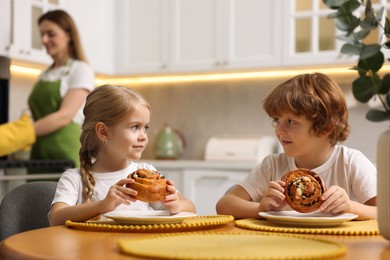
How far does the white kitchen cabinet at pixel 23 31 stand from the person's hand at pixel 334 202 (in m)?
2.63

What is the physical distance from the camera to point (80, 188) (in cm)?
174

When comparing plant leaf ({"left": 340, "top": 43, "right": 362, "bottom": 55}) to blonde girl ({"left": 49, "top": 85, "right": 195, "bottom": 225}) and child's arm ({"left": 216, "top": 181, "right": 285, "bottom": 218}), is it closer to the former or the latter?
child's arm ({"left": 216, "top": 181, "right": 285, "bottom": 218})

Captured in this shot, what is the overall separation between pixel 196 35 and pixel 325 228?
3157mm

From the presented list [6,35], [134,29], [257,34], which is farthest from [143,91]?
[6,35]

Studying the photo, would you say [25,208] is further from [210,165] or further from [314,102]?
[210,165]

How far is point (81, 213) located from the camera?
4.84 feet

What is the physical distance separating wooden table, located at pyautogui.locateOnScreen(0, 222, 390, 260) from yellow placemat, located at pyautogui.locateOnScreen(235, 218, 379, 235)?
2 cm

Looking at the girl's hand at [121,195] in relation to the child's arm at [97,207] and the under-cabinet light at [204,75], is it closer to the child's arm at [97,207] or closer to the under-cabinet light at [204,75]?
the child's arm at [97,207]

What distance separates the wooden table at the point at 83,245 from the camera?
100cm

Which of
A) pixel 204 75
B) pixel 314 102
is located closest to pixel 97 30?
pixel 204 75

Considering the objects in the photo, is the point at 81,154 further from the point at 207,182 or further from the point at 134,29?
the point at 134,29

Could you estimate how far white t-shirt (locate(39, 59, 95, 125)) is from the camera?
3.24 m

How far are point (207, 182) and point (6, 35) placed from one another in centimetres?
141

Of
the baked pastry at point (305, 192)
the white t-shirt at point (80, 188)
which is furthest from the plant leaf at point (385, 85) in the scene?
the white t-shirt at point (80, 188)
